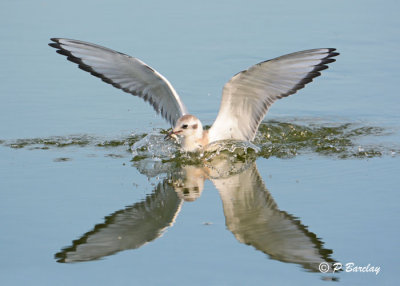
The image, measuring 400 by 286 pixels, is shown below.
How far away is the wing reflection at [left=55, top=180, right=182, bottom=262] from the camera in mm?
6156

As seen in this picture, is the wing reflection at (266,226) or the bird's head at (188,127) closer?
the wing reflection at (266,226)

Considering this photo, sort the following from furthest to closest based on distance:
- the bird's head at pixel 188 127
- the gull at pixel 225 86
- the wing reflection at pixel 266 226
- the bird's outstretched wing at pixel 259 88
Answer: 1. the bird's head at pixel 188 127
2. the gull at pixel 225 86
3. the bird's outstretched wing at pixel 259 88
4. the wing reflection at pixel 266 226

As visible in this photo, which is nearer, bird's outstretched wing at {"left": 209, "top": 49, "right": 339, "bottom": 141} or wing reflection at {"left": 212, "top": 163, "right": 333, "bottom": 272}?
wing reflection at {"left": 212, "top": 163, "right": 333, "bottom": 272}

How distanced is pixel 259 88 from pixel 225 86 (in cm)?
50

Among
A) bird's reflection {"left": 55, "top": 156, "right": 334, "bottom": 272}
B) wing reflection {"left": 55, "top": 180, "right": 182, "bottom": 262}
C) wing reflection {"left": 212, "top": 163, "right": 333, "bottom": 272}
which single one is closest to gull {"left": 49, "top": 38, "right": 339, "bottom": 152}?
bird's reflection {"left": 55, "top": 156, "right": 334, "bottom": 272}

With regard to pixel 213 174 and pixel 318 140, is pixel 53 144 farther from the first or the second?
pixel 318 140

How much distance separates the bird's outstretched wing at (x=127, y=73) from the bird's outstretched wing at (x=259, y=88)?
0.56 m

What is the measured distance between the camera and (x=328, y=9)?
14.3 metres

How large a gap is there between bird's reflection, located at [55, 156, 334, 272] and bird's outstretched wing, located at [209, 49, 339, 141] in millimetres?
911

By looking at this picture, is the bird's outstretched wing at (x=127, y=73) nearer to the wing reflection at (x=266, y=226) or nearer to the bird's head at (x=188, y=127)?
the bird's head at (x=188, y=127)

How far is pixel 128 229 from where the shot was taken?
6676mm

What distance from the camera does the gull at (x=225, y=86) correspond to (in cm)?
858

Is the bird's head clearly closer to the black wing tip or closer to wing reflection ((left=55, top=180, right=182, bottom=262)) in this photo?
the black wing tip

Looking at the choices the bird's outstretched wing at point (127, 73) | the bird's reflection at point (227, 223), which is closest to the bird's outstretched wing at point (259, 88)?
the bird's outstretched wing at point (127, 73)
